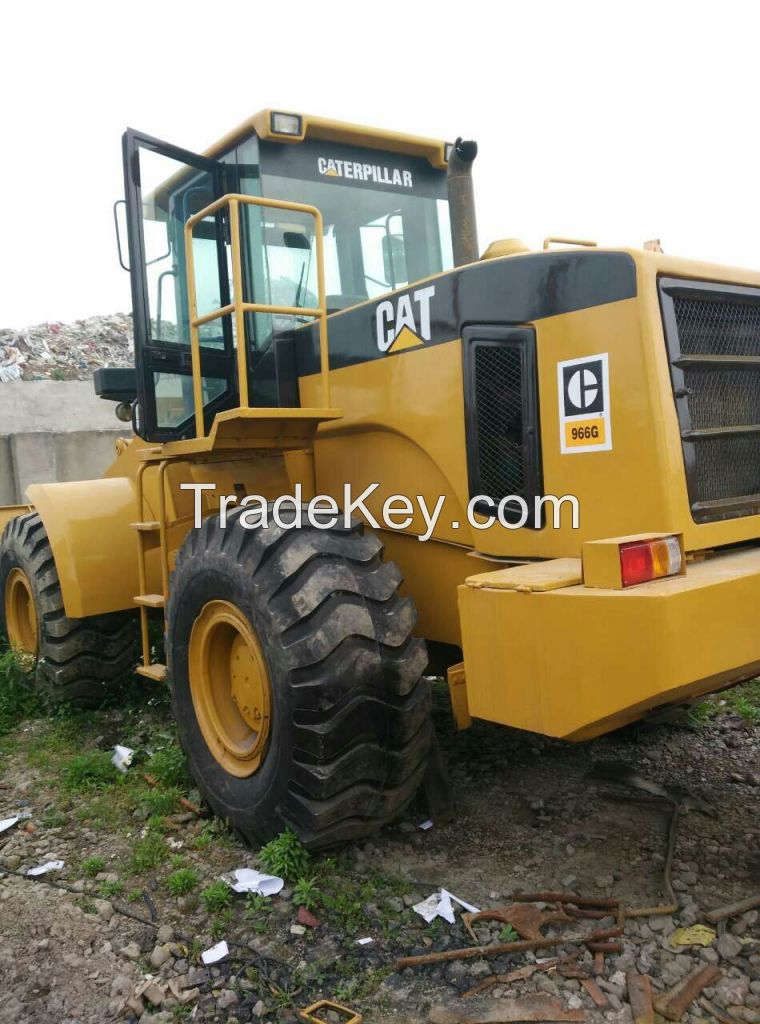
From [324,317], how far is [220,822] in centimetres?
224

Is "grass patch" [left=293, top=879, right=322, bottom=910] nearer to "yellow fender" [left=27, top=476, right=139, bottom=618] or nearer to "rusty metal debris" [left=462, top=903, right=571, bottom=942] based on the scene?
"rusty metal debris" [left=462, top=903, right=571, bottom=942]

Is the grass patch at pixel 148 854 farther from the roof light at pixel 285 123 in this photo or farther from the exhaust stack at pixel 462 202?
the roof light at pixel 285 123

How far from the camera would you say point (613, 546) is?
265 centimetres

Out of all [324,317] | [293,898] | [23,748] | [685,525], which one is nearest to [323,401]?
[324,317]

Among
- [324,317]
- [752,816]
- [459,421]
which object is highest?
[324,317]

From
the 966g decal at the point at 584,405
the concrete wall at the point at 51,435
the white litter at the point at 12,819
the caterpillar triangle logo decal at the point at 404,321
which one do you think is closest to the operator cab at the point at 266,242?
the caterpillar triangle logo decal at the point at 404,321

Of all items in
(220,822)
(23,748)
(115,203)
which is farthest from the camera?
(23,748)

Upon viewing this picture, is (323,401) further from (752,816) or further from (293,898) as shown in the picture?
(752,816)

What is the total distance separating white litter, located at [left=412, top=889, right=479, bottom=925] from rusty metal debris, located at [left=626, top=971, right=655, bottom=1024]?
598mm

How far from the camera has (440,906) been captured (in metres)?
3.11

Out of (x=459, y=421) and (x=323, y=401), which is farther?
(x=323, y=401)

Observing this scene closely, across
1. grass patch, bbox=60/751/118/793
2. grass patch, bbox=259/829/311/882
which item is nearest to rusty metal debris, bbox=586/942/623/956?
grass patch, bbox=259/829/311/882

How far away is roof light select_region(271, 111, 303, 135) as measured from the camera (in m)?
4.38

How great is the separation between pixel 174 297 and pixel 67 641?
7.09 feet
